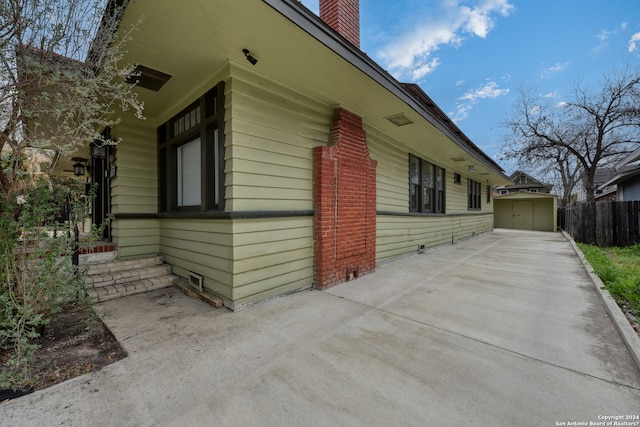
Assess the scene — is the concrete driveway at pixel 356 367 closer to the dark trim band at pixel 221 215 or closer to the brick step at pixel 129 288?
the brick step at pixel 129 288

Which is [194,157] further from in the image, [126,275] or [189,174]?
[126,275]

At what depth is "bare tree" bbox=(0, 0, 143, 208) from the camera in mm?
1770

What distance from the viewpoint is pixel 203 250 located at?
3410mm

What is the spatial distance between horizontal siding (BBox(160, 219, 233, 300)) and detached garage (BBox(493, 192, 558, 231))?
19849 millimetres

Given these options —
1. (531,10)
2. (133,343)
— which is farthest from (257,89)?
(531,10)

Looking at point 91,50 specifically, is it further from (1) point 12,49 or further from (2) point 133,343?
(2) point 133,343

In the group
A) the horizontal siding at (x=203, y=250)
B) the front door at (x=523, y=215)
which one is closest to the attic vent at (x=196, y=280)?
the horizontal siding at (x=203, y=250)

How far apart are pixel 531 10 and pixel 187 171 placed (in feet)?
42.9

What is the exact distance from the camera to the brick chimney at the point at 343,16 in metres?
4.87

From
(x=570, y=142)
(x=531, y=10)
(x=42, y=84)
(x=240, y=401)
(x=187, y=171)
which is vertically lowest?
(x=240, y=401)

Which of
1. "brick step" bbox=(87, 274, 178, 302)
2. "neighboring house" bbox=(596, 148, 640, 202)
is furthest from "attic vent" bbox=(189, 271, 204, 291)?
"neighboring house" bbox=(596, 148, 640, 202)

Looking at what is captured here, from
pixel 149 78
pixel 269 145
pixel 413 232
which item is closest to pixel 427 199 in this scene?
pixel 413 232

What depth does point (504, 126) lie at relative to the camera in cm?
1708

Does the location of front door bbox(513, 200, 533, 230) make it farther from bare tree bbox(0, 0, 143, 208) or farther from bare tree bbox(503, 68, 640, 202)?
bare tree bbox(0, 0, 143, 208)
